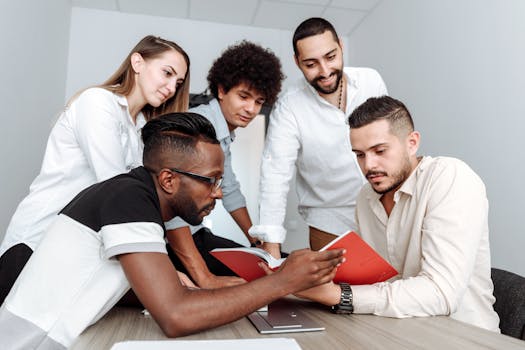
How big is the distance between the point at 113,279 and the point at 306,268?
1.34ft

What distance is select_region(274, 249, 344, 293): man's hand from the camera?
0.85 m

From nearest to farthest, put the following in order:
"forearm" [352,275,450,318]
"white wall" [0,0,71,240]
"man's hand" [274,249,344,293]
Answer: "man's hand" [274,249,344,293] → "forearm" [352,275,450,318] → "white wall" [0,0,71,240]

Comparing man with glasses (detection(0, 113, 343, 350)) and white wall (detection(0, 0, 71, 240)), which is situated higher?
white wall (detection(0, 0, 71, 240))

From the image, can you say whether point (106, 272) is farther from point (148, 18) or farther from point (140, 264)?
point (148, 18)

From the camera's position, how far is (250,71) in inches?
74.2

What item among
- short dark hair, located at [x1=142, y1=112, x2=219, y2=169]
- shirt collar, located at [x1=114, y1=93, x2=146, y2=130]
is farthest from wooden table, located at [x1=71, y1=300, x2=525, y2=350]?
shirt collar, located at [x1=114, y1=93, x2=146, y2=130]

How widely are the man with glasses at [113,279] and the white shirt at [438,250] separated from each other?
22cm

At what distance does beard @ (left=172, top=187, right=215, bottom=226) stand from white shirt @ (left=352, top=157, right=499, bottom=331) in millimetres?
423

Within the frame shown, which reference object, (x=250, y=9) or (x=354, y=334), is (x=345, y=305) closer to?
(x=354, y=334)

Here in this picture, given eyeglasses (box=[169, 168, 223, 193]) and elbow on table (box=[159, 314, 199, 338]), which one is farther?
eyeglasses (box=[169, 168, 223, 193])

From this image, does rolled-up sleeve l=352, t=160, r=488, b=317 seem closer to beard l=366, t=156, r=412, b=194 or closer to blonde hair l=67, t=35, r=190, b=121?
beard l=366, t=156, r=412, b=194

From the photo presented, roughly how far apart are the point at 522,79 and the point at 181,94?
161cm

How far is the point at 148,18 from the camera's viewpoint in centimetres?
378

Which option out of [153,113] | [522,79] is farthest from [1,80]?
[522,79]
